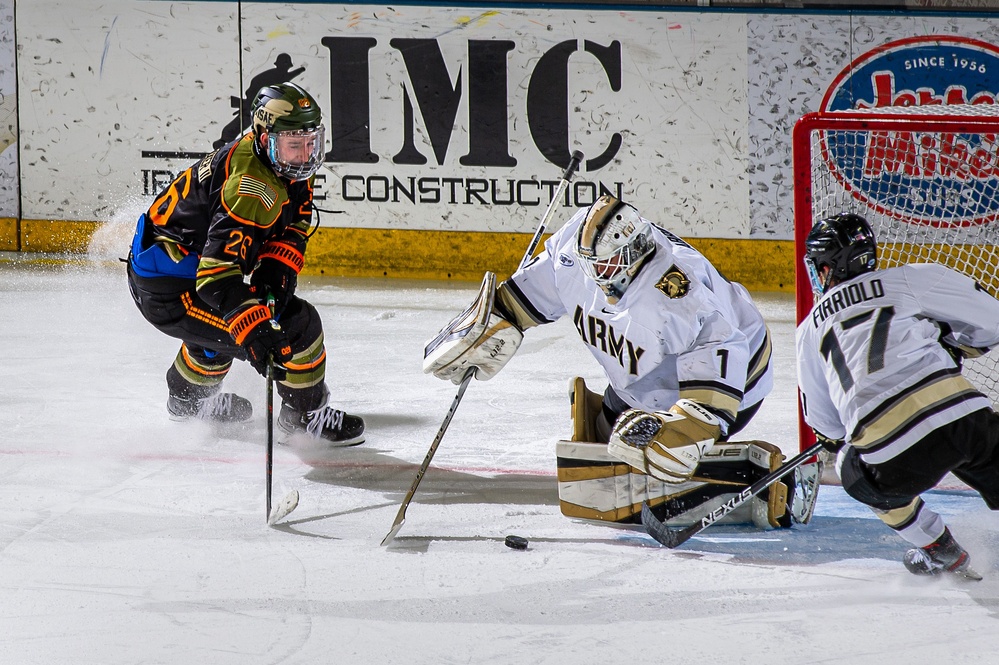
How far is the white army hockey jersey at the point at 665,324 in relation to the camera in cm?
293

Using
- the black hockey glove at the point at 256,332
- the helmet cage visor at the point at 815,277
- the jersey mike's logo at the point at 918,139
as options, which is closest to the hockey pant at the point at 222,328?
the black hockey glove at the point at 256,332

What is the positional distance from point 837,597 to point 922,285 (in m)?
0.69

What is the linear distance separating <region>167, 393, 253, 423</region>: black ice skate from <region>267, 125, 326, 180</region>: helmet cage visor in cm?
91

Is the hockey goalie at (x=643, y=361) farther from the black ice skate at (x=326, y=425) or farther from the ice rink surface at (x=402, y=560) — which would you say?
the black ice skate at (x=326, y=425)

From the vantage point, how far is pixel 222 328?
3791 mm

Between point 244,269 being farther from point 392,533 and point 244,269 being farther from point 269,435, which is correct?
point 392,533

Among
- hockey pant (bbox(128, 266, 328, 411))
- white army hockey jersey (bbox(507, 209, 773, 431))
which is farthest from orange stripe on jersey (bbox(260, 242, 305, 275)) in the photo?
white army hockey jersey (bbox(507, 209, 773, 431))

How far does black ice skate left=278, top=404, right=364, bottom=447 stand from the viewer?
394 cm

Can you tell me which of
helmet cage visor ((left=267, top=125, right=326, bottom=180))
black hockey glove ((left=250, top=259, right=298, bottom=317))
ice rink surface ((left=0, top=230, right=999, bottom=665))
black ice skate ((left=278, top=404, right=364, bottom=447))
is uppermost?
helmet cage visor ((left=267, top=125, right=326, bottom=180))

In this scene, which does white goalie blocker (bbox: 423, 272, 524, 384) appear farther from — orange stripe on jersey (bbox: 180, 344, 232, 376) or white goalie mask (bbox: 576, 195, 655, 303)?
orange stripe on jersey (bbox: 180, 344, 232, 376)

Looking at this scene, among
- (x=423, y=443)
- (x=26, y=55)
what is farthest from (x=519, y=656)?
(x=26, y=55)

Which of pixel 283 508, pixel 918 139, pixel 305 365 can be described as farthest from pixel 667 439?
pixel 918 139

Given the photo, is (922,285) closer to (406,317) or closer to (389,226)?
(406,317)

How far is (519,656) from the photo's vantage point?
2424mm
